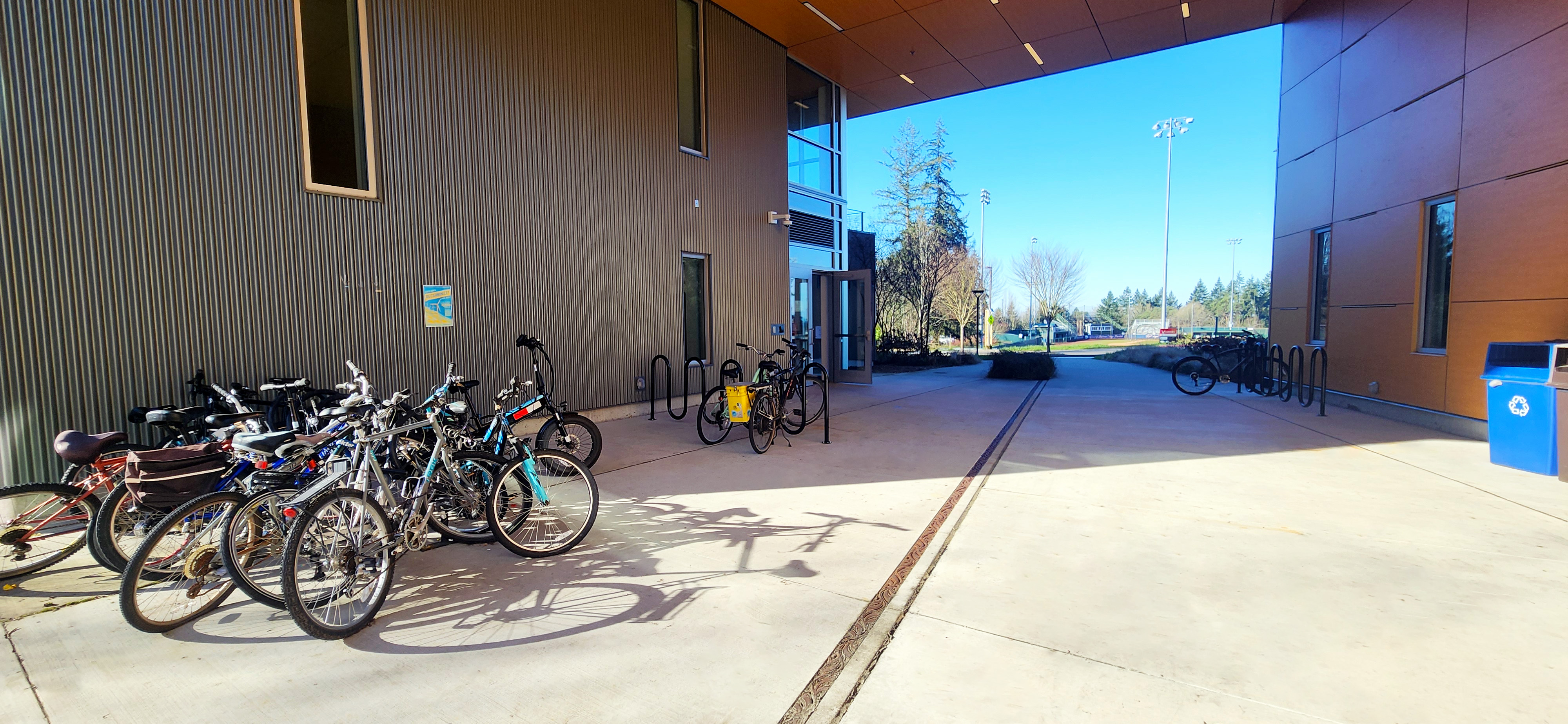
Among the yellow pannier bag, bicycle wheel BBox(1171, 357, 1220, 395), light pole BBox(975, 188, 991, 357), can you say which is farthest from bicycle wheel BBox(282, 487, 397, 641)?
light pole BBox(975, 188, 991, 357)

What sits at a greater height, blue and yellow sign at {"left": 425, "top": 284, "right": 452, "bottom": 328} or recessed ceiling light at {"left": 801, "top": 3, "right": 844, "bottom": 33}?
recessed ceiling light at {"left": 801, "top": 3, "right": 844, "bottom": 33}

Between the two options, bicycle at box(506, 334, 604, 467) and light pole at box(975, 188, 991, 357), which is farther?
light pole at box(975, 188, 991, 357)

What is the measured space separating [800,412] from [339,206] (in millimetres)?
4779

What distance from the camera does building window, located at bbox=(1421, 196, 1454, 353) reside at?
286 inches

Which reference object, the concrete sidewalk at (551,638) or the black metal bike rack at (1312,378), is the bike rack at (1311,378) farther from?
the concrete sidewalk at (551,638)

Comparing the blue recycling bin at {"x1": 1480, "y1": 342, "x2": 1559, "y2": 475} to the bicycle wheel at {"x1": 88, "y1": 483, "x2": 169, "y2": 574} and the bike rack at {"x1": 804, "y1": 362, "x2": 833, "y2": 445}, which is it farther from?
the bicycle wheel at {"x1": 88, "y1": 483, "x2": 169, "y2": 574}

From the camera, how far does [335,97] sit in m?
5.64

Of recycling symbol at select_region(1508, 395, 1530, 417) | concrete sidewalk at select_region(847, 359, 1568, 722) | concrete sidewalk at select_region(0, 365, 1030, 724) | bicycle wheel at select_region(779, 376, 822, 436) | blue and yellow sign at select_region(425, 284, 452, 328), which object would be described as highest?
blue and yellow sign at select_region(425, 284, 452, 328)

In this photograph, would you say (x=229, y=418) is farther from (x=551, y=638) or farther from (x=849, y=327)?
(x=849, y=327)

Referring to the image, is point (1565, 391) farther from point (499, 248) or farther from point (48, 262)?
point (48, 262)

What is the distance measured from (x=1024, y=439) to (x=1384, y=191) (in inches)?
238

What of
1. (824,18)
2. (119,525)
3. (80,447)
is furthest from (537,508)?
(824,18)

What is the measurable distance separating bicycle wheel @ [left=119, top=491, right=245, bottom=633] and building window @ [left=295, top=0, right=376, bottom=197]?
3.80 metres

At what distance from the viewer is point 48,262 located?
4.20m
